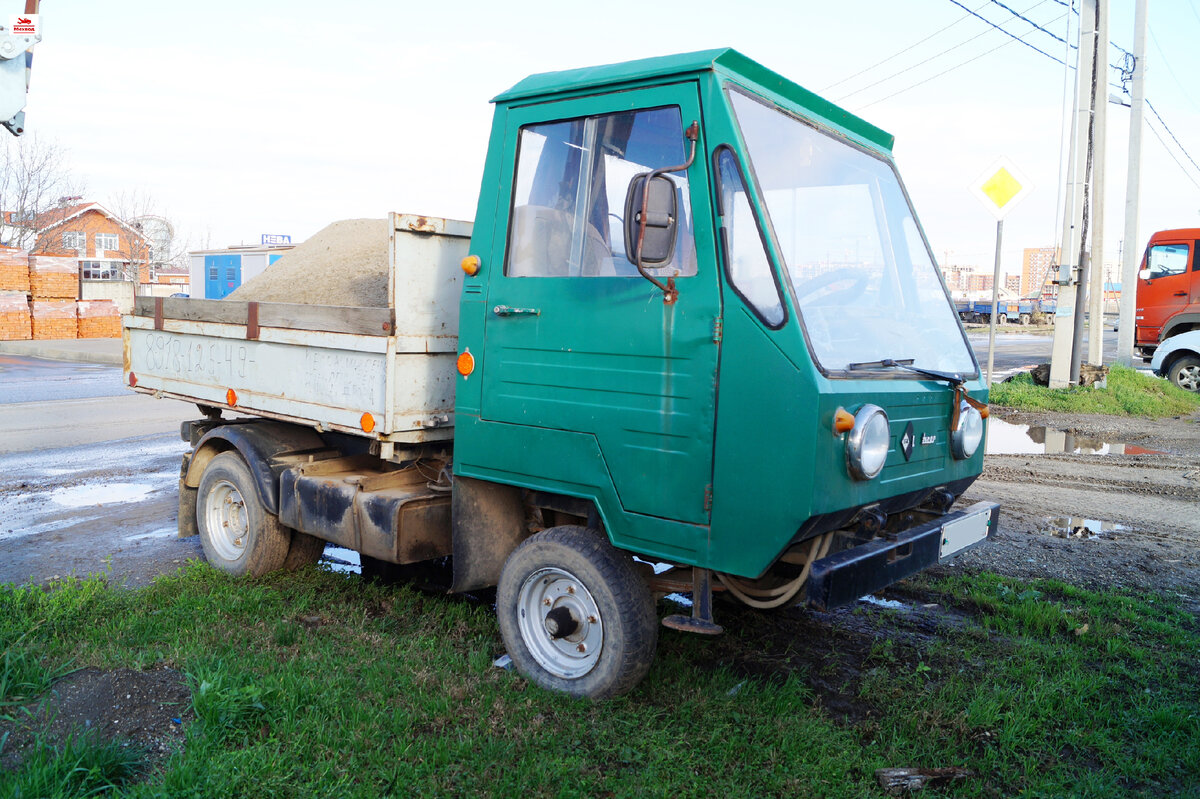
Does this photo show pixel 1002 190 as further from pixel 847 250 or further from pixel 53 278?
pixel 53 278

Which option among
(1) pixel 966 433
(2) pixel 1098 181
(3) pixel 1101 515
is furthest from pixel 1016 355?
(1) pixel 966 433

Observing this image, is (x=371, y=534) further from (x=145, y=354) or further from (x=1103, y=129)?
(x=1103, y=129)

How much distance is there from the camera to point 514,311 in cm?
388

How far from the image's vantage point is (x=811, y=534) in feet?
10.5

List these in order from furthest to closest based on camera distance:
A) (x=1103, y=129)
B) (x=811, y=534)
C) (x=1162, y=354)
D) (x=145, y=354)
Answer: (x=1162, y=354) < (x=1103, y=129) < (x=145, y=354) < (x=811, y=534)

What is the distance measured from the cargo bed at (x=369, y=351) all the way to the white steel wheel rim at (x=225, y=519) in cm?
56

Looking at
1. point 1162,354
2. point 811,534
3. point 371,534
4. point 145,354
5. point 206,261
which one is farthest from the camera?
point 206,261

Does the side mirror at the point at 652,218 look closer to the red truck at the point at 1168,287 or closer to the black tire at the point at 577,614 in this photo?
the black tire at the point at 577,614

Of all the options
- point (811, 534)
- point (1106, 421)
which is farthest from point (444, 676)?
point (1106, 421)

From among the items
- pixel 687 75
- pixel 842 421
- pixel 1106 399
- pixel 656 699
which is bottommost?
pixel 656 699

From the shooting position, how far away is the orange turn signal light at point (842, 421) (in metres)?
3.11

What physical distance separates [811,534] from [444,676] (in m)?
1.69

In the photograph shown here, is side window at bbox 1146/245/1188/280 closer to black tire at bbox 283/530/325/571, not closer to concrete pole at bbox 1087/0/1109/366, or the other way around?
concrete pole at bbox 1087/0/1109/366

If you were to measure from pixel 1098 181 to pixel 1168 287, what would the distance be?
6.30 metres
